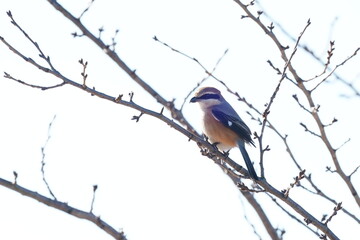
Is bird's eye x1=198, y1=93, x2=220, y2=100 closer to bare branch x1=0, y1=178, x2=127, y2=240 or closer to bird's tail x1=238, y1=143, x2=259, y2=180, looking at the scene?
bird's tail x1=238, y1=143, x2=259, y2=180

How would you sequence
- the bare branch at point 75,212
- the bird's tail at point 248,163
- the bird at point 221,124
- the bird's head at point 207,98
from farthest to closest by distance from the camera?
the bird's head at point 207,98, the bird at point 221,124, the bird's tail at point 248,163, the bare branch at point 75,212

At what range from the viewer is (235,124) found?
6.79m

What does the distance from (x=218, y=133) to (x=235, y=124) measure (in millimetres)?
241

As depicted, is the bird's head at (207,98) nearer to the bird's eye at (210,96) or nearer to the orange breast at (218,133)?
the bird's eye at (210,96)

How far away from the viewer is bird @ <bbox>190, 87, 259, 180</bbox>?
6.59m

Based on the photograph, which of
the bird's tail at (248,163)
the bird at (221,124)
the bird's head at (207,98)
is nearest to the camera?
the bird's tail at (248,163)

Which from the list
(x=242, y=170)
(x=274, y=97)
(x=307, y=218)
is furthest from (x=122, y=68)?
(x=307, y=218)

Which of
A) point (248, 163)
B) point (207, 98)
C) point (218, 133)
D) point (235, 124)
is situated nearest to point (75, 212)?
point (248, 163)

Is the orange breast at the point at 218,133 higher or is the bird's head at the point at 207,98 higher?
the bird's head at the point at 207,98

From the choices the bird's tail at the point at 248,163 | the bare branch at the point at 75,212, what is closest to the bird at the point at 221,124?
the bird's tail at the point at 248,163

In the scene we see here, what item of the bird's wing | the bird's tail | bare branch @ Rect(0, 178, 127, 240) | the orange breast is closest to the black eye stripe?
the bird's wing

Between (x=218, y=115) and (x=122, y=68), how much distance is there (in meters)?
1.57

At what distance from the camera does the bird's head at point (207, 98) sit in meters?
7.13

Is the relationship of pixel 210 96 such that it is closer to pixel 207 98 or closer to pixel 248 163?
pixel 207 98
